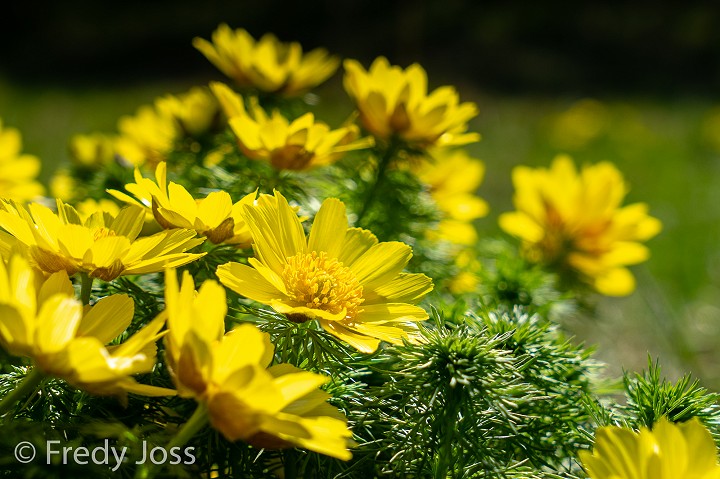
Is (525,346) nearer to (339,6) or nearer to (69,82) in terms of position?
(69,82)

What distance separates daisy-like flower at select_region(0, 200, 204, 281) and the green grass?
610 mm

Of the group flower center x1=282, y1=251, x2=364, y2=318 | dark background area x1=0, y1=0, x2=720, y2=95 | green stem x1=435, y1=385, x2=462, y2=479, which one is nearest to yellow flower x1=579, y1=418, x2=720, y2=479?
green stem x1=435, y1=385, x2=462, y2=479

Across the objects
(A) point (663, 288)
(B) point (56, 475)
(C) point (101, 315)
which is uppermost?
(A) point (663, 288)

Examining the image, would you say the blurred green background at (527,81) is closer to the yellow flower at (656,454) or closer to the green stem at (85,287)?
the yellow flower at (656,454)

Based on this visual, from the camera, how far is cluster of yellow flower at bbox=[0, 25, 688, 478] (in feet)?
1.58

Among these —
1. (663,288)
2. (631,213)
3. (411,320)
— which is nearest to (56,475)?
(411,320)

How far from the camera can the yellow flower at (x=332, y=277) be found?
23.7 inches

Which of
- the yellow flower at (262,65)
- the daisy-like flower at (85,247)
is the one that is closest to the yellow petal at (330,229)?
the daisy-like flower at (85,247)

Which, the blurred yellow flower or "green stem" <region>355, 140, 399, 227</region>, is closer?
"green stem" <region>355, 140, 399, 227</region>

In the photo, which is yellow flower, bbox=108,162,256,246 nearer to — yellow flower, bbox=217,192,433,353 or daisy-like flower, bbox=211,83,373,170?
yellow flower, bbox=217,192,433,353

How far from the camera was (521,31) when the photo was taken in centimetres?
771

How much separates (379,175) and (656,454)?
53cm

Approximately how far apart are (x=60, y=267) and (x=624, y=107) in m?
5.23

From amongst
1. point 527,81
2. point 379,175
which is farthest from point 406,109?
point 527,81
